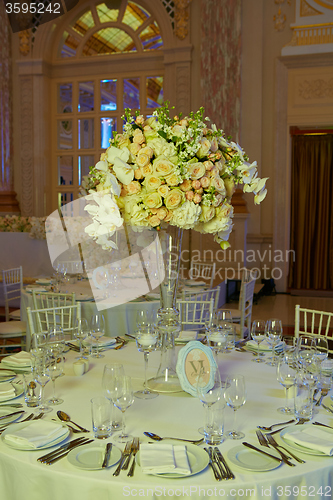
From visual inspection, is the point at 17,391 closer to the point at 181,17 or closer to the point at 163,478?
the point at 163,478

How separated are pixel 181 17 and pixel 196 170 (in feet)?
23.2

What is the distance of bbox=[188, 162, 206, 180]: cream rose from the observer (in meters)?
1.88

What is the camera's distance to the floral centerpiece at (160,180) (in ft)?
6.08

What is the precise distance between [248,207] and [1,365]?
20.8 ft

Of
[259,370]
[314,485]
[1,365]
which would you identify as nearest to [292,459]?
[314,485]

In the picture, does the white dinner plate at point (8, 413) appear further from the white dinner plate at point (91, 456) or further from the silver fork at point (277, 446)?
the silver fork at point (277, 446)

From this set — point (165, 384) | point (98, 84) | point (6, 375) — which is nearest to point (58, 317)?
point (6, 375)

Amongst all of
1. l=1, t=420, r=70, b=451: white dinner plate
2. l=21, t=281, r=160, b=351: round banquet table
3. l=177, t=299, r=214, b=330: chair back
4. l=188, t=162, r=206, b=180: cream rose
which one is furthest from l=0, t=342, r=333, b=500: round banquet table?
l=21, t=281, r=160, b=351: round banquet table

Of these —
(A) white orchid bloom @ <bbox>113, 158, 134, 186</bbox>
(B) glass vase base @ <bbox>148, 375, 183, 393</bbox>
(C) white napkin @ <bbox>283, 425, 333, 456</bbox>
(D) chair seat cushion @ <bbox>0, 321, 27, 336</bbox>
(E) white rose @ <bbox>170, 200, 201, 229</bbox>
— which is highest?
(A) white orchid bloom @ <bbox>113, 158, 134, 186</bbox>

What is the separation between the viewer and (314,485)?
54.9 inches

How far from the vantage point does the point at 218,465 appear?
140 cm

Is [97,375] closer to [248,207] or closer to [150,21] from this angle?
[248,207]

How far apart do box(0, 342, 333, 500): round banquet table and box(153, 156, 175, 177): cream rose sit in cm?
87

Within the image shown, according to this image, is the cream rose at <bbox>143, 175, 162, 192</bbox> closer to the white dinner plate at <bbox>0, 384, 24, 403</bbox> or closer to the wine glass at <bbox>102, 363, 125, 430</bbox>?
the wine glass at <bbox>102, 363, 125, 430</bbox>
